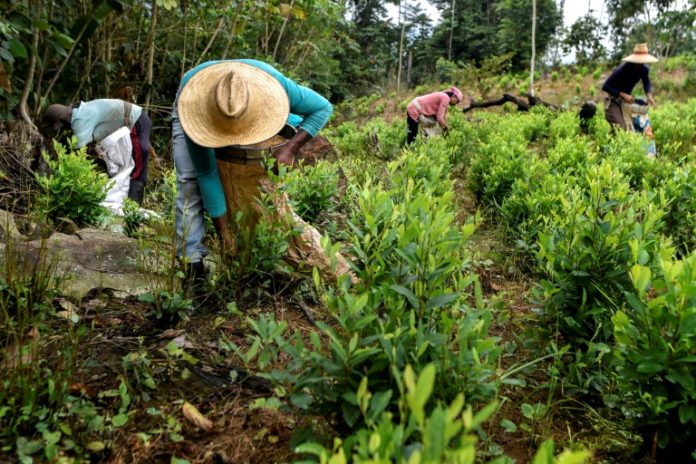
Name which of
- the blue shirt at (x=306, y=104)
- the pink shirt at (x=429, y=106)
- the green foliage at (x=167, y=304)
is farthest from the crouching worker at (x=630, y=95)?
the green foliage at (x=167, y=304)

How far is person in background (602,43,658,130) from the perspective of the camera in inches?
310

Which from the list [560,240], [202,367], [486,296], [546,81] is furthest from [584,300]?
[546,81]

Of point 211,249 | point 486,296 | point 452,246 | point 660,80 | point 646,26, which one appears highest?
point 646,26

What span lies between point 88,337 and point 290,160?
1456 mm

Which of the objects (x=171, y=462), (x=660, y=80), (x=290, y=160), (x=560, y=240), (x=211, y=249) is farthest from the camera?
(x=660, y=80)

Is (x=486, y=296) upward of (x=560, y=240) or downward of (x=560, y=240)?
downward

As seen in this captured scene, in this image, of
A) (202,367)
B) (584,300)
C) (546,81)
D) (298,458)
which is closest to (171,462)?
(298,458)

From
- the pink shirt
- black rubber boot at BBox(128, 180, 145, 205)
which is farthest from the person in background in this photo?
black rubber boot at BBox(128, 180, 145, 205)

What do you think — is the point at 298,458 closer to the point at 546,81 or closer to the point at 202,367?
the point at 202,367

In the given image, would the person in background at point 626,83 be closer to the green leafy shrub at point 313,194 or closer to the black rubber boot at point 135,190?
the green leafy shrub at point 313,194

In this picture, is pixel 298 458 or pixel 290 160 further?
pixel 290 160

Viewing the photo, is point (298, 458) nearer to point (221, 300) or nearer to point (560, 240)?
point (221, 300)

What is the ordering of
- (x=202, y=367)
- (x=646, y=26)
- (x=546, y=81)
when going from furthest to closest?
(x=646, y=26) → (x=546, y=81) → (x=202, y=367)

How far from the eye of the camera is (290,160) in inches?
124
